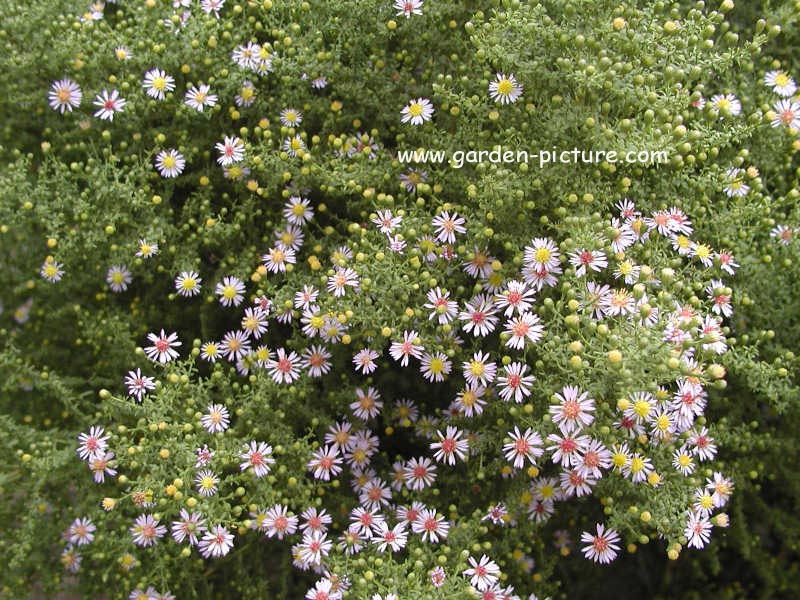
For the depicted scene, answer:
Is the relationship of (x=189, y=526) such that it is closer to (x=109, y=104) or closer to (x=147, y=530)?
(x=147, y=530)

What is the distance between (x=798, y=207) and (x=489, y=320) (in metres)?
0.97

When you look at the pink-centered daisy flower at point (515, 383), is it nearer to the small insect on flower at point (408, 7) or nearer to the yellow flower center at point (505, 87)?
the yellow flower center at point (505, 87)

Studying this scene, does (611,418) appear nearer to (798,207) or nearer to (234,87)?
(798,207)

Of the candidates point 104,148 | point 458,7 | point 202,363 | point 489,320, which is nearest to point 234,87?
point 104,148

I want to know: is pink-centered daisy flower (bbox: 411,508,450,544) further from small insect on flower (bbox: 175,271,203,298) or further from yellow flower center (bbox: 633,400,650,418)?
small insect on flower (bbox: 175,271,203,298)

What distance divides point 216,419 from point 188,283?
0.46 meters

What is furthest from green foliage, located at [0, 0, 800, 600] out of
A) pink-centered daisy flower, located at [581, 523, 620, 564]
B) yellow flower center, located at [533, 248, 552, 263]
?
pink-centered daisy flower, located at [581, 523, 620, 564]

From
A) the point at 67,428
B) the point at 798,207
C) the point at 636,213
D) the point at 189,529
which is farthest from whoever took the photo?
the point at 67,428

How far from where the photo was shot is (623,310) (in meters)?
1.70

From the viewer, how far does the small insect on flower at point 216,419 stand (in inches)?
75.7

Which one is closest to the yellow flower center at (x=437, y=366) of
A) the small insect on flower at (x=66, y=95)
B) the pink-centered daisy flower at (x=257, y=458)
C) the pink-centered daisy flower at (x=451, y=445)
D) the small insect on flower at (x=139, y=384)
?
the pink-centered daisy flower at (x=451, y=445)

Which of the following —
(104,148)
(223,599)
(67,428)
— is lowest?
(223,599)

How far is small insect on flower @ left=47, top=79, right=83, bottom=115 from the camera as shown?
221 centimetres

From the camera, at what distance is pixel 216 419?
1.93m
